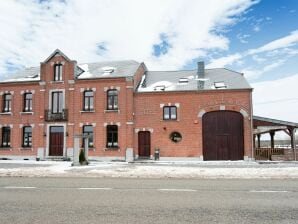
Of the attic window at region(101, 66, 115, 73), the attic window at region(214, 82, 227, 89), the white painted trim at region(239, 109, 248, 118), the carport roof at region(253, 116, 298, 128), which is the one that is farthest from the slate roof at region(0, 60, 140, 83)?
the carport roof at region(253, 116, 298, 128)

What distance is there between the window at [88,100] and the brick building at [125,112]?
3cm

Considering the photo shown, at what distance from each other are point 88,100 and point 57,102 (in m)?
2.99

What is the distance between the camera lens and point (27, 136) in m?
28.7

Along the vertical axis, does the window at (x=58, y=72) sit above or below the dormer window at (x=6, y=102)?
above

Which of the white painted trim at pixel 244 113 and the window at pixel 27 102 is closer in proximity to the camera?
the white painted trim at pixel 244 113

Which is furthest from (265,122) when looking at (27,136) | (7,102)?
(7,102)

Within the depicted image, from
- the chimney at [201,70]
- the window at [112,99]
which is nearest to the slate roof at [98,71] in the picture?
the window at [112,99]

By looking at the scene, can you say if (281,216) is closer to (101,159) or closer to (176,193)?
(176,193)

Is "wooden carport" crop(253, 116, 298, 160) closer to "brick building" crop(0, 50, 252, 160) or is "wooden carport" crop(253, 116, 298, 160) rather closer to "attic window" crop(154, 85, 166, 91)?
"brick building" crop(0, 50, 252, 160)

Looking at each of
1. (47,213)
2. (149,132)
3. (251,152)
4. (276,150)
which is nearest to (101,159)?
(149,132)

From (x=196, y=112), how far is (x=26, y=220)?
2102 centimetres

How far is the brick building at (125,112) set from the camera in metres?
25.4

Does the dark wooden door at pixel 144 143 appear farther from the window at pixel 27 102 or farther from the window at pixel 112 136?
the window at pixel 27 102

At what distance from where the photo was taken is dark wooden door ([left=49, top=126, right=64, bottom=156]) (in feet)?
91.2
